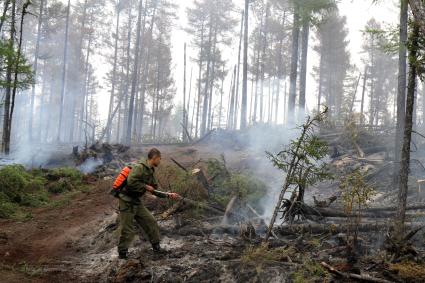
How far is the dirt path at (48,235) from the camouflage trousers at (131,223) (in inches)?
42.7

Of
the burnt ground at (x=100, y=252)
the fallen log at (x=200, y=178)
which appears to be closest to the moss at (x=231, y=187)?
the fallen log at (x=200, y=178)

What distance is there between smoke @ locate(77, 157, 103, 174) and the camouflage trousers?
9.95 m

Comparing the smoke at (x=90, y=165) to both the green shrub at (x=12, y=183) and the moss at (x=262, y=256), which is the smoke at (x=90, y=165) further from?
the moss at (x=262, y=256)

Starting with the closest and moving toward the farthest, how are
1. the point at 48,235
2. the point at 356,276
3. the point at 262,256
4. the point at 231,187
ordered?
the point at 356,276 < the point at 262,256 < the point at 48,235 < the point at 231,187

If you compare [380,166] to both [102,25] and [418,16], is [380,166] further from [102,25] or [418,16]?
[102,25]

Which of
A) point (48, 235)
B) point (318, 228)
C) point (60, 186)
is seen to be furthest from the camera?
point (60, 186)

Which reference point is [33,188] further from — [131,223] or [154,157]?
[154,157]

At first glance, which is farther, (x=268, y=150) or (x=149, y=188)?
(x=268, y=150)

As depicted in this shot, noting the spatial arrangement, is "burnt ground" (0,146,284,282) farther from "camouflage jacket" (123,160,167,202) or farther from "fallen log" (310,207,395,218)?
"fallen log" (310,207,395,218)

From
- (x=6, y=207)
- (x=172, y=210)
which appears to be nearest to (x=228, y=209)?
(x=172, y=210)

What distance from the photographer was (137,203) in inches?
255

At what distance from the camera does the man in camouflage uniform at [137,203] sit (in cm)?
626

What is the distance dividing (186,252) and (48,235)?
391 cm

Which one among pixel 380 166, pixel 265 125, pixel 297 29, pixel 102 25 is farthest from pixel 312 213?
pixel 102 25
